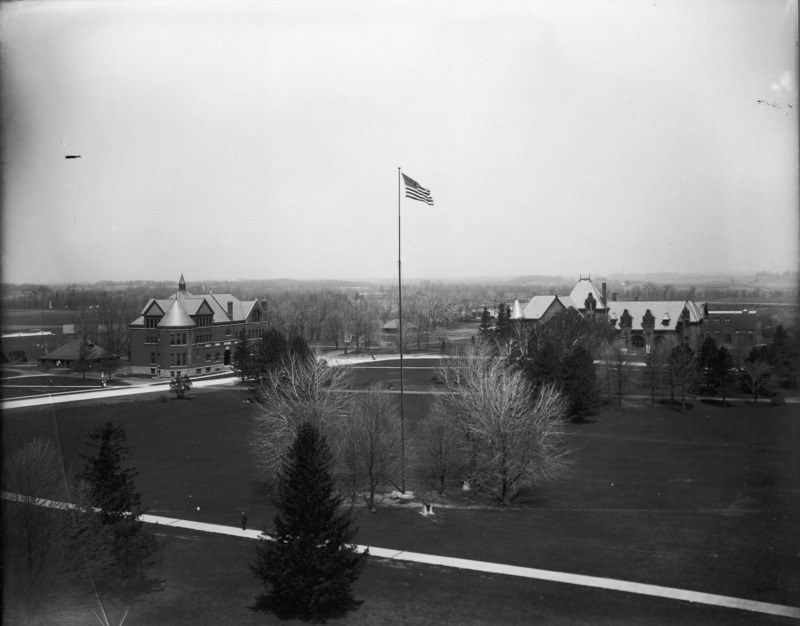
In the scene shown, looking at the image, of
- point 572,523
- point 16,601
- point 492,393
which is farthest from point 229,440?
point 16,601

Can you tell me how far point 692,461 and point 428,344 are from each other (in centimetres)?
5216

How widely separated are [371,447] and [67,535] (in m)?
12.0

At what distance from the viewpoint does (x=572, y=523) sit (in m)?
23.2

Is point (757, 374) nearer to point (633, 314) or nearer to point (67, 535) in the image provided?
point (633, 314)

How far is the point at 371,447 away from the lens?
2528 centimetres

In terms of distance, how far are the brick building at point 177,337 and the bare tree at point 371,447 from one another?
3389cm

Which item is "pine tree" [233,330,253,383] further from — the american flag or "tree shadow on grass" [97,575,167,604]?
"tree shadow on grass" [97,575,167,604]

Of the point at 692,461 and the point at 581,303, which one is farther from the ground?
the point at 581,303

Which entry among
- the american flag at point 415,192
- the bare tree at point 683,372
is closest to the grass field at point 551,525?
the bare tree at point 683,372

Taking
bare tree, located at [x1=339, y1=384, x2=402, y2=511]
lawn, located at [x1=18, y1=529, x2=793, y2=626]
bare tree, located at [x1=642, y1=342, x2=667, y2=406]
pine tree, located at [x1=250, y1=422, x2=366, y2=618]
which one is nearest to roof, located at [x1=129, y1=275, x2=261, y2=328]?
bare tree, located at [x1=339, y1=384, x2=402, y2=511]

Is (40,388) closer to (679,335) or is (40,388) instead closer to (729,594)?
(729,594)

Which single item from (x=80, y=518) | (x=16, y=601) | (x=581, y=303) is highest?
(x=581, y=303)

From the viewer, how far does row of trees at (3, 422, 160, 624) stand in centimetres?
1412

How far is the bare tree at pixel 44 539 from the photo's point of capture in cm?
1401
